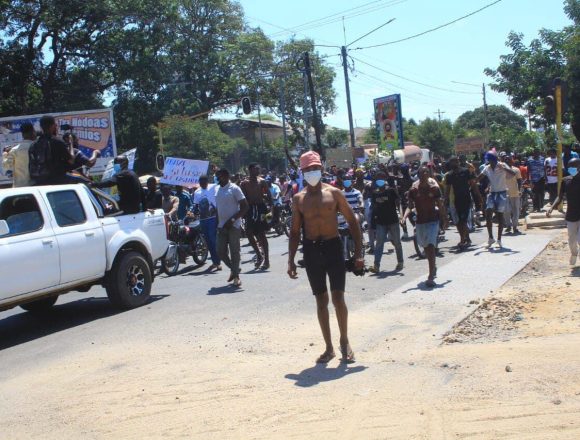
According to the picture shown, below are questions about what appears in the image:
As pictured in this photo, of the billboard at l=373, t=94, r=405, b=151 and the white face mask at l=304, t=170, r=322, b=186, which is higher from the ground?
the billboard at l=373, t=94, r=405, b=151

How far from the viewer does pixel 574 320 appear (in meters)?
7.48

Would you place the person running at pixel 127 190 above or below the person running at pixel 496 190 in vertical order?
above

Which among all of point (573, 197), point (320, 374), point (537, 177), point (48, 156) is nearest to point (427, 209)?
point (573, 197)

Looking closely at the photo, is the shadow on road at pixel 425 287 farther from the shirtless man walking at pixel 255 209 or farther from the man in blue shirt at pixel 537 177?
the man in blue shirt at pixel 537 177

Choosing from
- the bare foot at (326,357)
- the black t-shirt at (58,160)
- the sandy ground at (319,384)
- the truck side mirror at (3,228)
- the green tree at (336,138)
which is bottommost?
the sandy ground at (319,384)

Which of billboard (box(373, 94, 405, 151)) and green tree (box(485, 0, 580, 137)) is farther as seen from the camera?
billboard (box(373, 94, 405, 151))

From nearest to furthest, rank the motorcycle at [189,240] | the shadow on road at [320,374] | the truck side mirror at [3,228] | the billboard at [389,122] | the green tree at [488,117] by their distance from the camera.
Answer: the shadow on road at [320,374], the truck side mirror at [3,228], the motorcycle at [189,240], the billboard at [389,122], the green tree at [488,117]

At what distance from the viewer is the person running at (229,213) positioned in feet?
38.2

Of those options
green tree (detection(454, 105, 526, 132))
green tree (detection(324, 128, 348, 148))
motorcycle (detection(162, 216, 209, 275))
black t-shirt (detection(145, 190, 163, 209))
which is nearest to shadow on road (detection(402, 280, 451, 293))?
motorcycle (detection(162, 216, 209, 275))

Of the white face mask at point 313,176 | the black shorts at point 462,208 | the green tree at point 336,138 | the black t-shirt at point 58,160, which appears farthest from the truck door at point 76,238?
the green tree at point 336,138

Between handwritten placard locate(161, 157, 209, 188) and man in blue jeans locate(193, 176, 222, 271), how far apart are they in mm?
4740

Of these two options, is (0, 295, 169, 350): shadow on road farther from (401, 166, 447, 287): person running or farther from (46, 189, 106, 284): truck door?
(401, 166, 447, 287): person running

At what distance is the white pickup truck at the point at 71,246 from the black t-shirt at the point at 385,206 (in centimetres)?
363

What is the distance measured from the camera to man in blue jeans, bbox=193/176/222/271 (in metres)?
13.8
